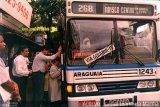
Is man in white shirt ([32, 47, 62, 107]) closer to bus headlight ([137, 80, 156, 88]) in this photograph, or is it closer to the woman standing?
the woman standing

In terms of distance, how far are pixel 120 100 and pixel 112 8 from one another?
7.39 ft

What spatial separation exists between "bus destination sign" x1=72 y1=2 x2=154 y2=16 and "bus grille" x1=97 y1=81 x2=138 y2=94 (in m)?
1.72

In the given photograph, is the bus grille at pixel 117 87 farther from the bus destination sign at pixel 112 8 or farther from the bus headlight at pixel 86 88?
the bus destination sign at pixel 112 8

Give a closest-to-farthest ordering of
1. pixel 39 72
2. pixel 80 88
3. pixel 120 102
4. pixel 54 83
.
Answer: pixel 80 88 → pixel 120 102 → pixel 39 72 → pixel 54 83

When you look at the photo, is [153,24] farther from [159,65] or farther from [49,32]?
[49,32]

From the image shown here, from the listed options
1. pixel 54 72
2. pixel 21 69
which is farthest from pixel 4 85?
pixel 54 72

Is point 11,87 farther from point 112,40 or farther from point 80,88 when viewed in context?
point 112,40

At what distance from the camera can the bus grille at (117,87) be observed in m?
7.40

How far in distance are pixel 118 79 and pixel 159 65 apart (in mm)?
1211

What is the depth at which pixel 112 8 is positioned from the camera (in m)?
7.70

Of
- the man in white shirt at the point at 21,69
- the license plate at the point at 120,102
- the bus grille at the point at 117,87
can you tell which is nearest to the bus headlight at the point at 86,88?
the bus grille at the point at 117,87

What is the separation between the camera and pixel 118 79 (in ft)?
24.5

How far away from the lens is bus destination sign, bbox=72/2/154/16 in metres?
7.45

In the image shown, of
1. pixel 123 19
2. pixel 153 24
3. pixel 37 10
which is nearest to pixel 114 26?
pixel 123 19
